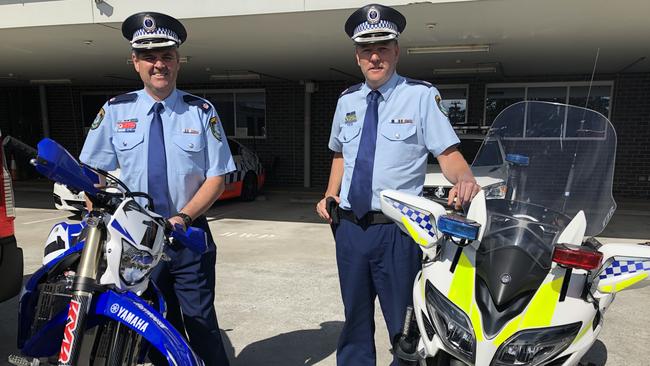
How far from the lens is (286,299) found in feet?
12.7

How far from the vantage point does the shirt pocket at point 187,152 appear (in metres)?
1.90

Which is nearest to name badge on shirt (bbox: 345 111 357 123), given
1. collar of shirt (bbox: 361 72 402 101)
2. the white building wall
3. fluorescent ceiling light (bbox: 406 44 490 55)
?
collar of shirt (bbox: 361 72 402 101)

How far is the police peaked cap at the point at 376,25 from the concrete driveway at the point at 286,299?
1.98 metres

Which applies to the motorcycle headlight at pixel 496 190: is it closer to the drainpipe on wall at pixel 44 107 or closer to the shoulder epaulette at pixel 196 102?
the shoulder epaulette at pixel 196 102

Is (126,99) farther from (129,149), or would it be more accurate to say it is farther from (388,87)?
(388,87)

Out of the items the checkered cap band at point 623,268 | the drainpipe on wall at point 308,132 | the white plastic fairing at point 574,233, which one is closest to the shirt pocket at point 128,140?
the white plastic fairing at point 574,233

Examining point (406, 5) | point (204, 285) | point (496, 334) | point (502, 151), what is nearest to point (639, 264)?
point (496, 334)

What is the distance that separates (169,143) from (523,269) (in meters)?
1.45

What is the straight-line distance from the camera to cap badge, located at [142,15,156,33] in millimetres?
1773

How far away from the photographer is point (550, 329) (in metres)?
1.35

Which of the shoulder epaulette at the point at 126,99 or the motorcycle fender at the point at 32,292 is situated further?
Result: the shoulder epaulette at the point at 126,99

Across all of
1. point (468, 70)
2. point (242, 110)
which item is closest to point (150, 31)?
point (468, 70)

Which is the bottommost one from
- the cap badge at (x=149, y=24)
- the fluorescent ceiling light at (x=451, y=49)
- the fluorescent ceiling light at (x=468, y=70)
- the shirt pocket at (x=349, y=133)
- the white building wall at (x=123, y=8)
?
the shirt pocket at (x=349, y=133)

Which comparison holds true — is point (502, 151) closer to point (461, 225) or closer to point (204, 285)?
point (461, 225)
